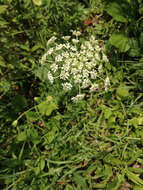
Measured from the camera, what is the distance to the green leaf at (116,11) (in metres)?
3.03

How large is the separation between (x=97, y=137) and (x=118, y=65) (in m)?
1.35

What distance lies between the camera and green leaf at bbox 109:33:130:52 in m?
3.00

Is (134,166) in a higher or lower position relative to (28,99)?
lower

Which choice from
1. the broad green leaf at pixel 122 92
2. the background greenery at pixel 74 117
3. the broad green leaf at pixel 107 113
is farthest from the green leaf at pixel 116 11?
the broad green leaf at pixel 107 113

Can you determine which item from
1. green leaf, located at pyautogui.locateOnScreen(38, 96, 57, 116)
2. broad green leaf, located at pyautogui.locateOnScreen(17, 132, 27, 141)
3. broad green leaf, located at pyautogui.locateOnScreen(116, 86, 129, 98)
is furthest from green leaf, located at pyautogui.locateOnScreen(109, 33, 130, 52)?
broad green leaf, located at pyautogui.locateOnScreen(17, 132, 27, 141)

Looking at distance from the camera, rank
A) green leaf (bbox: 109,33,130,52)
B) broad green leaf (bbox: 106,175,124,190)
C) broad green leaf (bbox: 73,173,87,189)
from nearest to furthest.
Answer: broad green leaf (bbox: 106,175,124,190) < broad green leaf (bbox: 73,173,87,189) < green leaf (bbox: 109,33,130,52)

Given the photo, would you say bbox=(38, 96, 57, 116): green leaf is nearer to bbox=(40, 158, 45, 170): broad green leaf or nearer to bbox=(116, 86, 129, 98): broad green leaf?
bbox=(40, 158, 45, 170): broad green leaf

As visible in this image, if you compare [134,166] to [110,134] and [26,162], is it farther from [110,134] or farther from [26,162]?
[26,162]

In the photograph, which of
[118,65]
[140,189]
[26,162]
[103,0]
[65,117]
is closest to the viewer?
[140,189]

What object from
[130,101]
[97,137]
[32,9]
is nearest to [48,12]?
[32,9]

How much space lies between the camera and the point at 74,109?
295 centimetres

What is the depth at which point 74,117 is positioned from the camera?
2.96 metres

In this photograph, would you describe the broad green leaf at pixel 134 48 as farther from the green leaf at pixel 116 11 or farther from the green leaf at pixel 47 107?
the green leaf at pixel 47 107

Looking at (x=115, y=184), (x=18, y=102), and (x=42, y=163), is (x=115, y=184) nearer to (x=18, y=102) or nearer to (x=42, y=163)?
(x=42, y=163)
